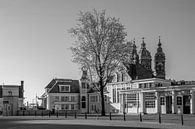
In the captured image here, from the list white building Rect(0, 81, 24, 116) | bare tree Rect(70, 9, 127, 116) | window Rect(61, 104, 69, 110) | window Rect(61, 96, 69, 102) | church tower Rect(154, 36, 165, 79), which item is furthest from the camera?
church tower Rect(154, 36, 165, 79)

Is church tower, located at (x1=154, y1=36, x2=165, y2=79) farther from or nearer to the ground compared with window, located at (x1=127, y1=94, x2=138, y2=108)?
farther from the ground

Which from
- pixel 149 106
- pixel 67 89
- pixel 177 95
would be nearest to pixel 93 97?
pixel 67 89

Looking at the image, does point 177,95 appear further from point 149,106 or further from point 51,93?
point 51,93

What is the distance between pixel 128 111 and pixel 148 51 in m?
36.9

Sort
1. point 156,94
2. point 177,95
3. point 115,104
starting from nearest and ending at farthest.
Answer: point 177,95
point 156,94
point 115,104

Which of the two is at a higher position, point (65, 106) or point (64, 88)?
point (64, 88)

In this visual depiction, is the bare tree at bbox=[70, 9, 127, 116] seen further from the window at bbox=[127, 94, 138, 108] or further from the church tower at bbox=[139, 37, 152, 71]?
the church tower at bbox=[139, 37, 152, 71]

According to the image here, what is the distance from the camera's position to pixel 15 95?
8144cm

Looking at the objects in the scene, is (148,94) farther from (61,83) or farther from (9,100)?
(61,83)

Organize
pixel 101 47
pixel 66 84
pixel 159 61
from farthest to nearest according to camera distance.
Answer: pixel 159 61 → pixel 66 84 → pixel 101 47

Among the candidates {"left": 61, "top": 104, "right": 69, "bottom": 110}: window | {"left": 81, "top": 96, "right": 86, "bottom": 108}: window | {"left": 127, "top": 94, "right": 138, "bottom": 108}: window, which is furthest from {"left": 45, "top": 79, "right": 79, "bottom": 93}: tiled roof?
{"left": 127, "top": 94, "right": 138, "bottom": 108}: window

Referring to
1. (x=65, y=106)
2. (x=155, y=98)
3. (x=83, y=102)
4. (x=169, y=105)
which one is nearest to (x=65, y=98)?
(x=65, y=106)

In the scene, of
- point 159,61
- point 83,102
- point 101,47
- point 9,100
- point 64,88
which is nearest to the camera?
point 101,47

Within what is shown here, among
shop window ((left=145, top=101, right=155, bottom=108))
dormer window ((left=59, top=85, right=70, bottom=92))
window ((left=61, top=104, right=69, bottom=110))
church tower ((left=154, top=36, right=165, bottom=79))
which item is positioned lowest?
window ((left=61, top=104, right=69, bottom=110))
